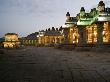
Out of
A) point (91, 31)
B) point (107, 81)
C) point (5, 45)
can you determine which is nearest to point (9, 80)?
point (107, 81)

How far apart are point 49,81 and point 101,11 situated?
125 feet

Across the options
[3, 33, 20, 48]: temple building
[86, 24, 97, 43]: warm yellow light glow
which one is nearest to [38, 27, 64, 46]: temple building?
[3, 33, 20, 48]: temple building

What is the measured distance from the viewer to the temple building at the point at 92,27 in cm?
4600

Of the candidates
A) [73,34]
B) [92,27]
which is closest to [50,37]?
[73,34]

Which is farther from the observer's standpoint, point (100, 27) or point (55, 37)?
point (55, 37)

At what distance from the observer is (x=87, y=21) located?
180 feet

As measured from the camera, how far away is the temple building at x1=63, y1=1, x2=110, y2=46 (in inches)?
1811

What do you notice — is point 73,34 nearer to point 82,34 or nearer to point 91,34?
point 91,34

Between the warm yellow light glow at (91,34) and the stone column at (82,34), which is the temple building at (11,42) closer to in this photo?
the warm yellow light glow at (91,34)

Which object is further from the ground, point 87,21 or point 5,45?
point 87,21

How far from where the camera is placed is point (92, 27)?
59188 mm

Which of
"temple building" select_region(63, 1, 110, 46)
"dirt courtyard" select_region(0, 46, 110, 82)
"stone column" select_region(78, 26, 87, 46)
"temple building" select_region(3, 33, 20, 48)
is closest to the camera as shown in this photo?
"dirt courtyard" select_region(0, 46, 110, 82)

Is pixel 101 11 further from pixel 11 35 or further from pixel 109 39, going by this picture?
pixel 11 35

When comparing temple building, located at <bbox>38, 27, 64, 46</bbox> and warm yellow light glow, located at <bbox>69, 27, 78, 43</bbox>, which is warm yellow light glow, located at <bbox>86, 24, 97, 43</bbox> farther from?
temple building, located at <bbox>38, 27, 64, 46</bbox>
